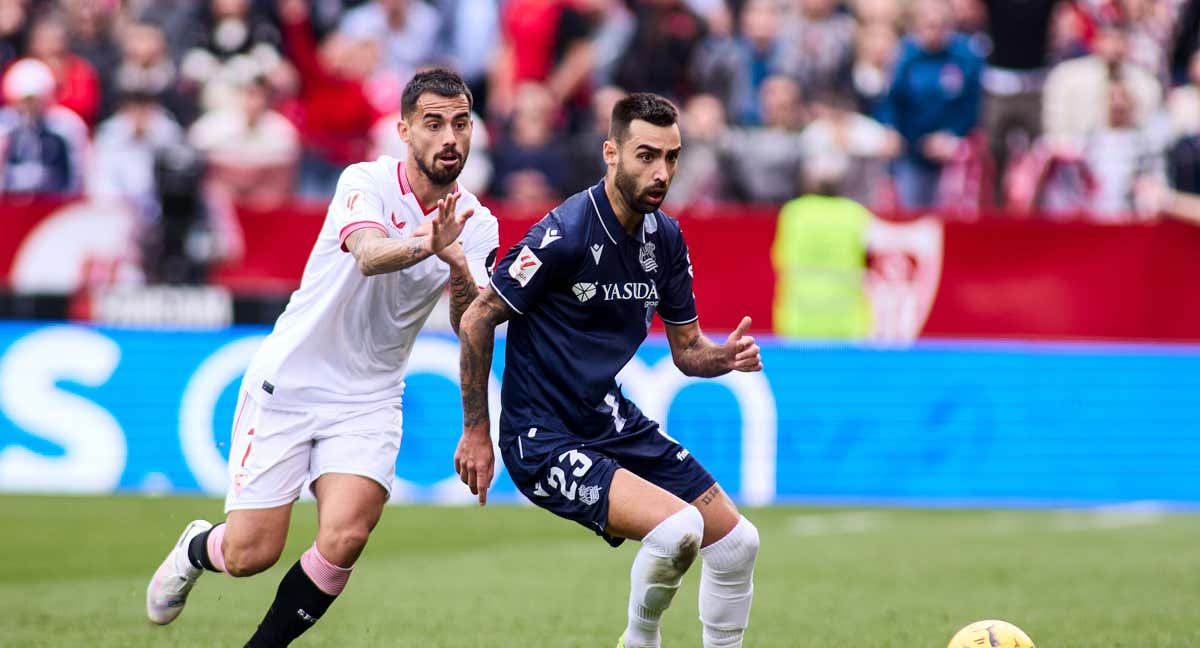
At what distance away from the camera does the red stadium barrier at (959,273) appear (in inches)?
607

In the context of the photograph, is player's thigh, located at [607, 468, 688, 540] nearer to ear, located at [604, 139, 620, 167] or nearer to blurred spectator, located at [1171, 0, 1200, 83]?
ear, located at [604, 139, 620, 167]

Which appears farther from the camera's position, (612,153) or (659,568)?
(612,153)

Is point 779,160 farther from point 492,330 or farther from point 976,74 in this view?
point 492,330

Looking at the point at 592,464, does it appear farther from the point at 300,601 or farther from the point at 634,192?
the point at 300,601

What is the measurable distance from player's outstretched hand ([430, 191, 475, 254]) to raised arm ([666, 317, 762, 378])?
1194 millimetres

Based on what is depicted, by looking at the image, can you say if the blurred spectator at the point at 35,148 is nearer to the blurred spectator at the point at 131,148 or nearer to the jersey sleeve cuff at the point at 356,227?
the blurred spectator at the point at 131,148

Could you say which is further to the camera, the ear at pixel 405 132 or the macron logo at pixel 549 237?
the ear at pixel 405 132

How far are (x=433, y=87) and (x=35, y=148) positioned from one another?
396 inches

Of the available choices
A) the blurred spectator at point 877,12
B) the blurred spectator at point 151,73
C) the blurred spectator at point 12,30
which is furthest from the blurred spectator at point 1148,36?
the blurred spectator at point 12,30

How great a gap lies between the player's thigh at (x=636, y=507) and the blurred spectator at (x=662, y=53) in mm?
10892

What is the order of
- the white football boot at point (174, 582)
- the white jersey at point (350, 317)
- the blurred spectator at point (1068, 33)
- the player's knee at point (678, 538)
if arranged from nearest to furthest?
the player's knee at point (678, 538) < the white jersey at point (350, 317) < the white football boot at point (174, 582) < the blurred spectator at point (1068, 33)

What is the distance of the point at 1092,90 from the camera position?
16281mm

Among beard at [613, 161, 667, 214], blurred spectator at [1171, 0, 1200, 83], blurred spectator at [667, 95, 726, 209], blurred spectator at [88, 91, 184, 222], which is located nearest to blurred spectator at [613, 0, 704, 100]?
blurred spectator at [667, 95, 726, 209]

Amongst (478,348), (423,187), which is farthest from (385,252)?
(423,187)
